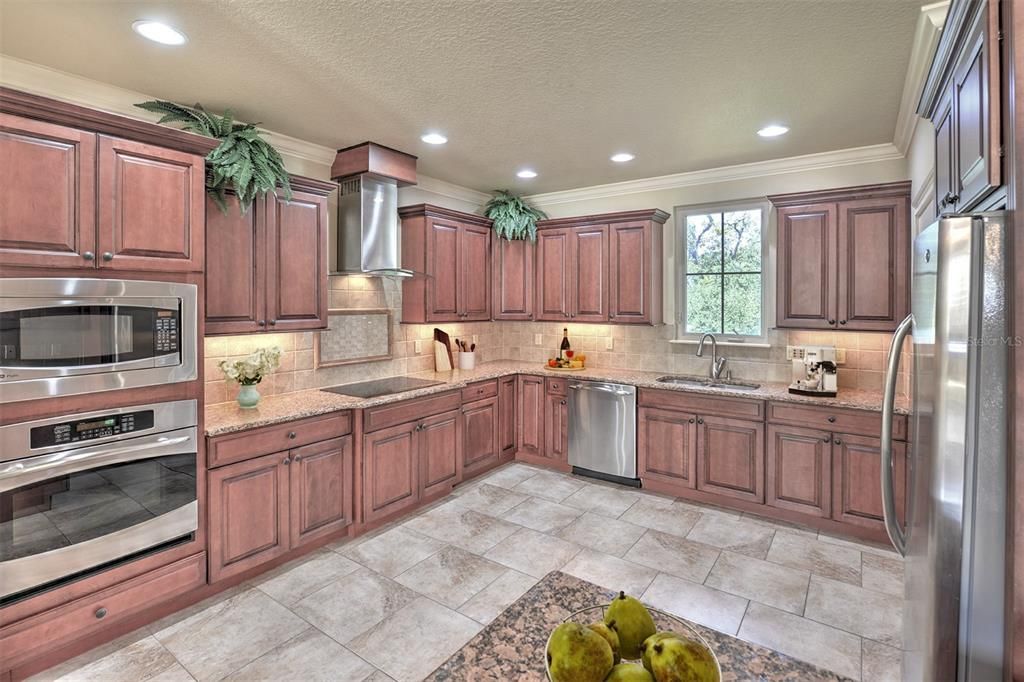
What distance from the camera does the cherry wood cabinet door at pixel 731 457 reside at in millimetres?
3941

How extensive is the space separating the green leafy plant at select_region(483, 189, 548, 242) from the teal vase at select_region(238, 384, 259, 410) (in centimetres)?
294

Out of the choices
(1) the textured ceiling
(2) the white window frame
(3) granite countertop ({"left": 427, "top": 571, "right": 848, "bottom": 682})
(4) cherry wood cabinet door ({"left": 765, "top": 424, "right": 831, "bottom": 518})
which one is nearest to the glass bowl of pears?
(3) granite countertop ({"left": 427, "top": 571, "right": 848, "bottom": 682})

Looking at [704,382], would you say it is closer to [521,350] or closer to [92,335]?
[521,350]

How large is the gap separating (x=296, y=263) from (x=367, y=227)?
75 centimetres

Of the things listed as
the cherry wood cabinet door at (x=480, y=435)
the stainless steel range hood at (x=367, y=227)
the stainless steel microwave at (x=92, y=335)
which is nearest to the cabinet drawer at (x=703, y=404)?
the cherry wood cabinet door at (x=480, y=435)

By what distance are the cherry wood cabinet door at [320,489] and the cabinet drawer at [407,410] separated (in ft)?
0.68

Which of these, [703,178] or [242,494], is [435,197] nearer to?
[703,178]

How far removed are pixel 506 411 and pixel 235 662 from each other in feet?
10.3

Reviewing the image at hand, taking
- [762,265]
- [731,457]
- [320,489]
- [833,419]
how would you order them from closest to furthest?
1. [320,489]
2. [833,419]
3. [731,457]
4. [762,265]

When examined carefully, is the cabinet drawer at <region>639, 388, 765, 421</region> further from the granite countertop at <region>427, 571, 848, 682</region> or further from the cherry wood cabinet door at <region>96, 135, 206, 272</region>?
the cherry wood cabinet door at <region>96, 135, 206, 272</region>

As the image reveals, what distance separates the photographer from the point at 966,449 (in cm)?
107

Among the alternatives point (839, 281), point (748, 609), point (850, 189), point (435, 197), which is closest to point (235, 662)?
point (748, 609)

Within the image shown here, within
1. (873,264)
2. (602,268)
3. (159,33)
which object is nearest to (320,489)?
(159,33)

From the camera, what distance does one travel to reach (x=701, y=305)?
4.84 meters
